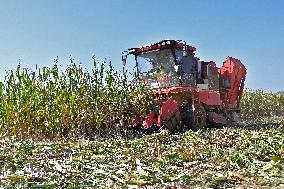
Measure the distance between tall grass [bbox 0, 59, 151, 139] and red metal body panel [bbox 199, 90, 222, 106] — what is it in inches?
71.0

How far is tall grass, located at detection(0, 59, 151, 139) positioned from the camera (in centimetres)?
885

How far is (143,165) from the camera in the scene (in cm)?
467

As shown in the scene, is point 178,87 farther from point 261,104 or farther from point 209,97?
point 261,104

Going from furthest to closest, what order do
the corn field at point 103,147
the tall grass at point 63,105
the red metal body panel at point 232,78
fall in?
the red metal body panel at point 232,78 < the tall grass at point 63,105 < the corn field at point 103,147

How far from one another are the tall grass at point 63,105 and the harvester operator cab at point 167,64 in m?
1.38

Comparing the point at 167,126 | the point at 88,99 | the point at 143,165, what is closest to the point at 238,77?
the point at 167,126

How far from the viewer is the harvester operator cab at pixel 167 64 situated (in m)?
10.6

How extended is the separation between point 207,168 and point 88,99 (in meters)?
5.00

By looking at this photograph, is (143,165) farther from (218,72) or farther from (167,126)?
(218,72)


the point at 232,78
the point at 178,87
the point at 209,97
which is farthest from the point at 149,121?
the point at 232,78

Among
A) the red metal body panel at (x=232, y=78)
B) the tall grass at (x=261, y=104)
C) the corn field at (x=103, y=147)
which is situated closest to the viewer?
the corn field at (x=103, y=147)

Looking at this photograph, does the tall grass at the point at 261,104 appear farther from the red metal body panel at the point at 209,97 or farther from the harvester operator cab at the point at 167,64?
the harvester operator cab at the point at 167,64

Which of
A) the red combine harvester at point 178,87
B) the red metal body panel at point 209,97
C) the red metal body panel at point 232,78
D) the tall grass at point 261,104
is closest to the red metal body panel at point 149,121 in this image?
the red combine harvester at point 178,87

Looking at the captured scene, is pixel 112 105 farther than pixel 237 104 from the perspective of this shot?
No
